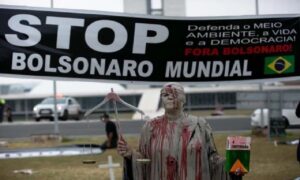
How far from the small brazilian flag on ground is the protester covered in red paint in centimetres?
395

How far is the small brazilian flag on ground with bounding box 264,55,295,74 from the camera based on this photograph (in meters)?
9.15

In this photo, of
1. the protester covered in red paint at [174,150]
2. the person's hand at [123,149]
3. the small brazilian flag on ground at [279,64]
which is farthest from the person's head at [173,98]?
the small brazilian flag on ground at [279,64]

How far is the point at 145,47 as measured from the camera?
8531 mm

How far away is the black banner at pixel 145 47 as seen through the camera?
325 inches

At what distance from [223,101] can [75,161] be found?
33.6 m

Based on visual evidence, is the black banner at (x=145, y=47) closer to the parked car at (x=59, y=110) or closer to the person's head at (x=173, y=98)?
the person's head at (x=173, y=98)

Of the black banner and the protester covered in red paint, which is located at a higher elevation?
the black banner

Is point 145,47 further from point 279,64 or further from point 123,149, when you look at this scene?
point 123,149

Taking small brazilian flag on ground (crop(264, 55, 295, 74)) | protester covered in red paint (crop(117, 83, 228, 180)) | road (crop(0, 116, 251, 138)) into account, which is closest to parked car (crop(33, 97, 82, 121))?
road (crop(0, 116, 251, 138))

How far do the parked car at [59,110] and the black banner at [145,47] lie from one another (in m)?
27.8

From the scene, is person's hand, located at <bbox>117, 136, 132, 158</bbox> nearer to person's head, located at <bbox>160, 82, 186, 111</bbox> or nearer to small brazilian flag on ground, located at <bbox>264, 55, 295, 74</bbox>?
person's head, located at <bbox>160, 82, 186, 111</bbox>

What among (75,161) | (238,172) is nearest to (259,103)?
(75,161)

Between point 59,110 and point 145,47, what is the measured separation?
30264 millimetres

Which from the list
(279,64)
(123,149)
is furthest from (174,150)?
(279,64)
